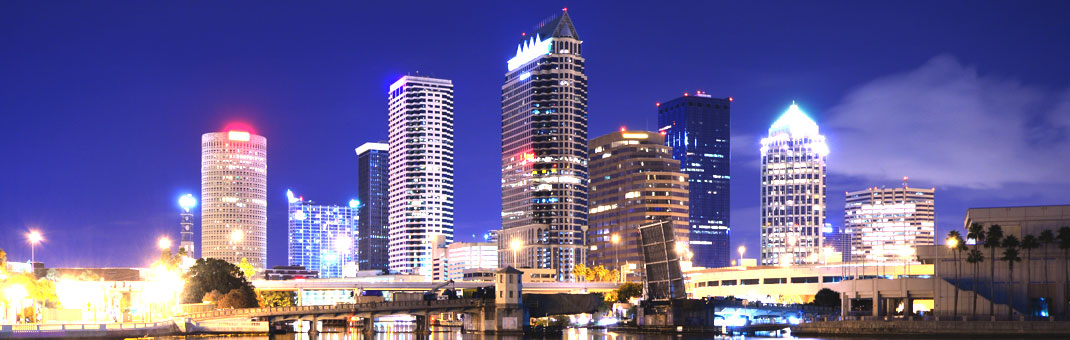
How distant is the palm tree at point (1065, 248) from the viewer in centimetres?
13375

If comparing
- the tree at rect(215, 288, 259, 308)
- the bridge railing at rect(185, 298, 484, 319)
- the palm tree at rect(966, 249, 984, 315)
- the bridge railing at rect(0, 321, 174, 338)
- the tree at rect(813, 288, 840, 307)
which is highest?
the palm tree at rect(966, 249, 984, 315)

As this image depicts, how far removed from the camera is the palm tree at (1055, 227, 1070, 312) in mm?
133750

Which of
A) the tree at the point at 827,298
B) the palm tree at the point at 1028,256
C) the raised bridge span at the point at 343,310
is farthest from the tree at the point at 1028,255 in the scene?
the raised bridge span at the point at 343,310

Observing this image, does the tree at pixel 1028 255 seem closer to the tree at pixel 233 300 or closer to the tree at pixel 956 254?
the tree at pixel 956 254

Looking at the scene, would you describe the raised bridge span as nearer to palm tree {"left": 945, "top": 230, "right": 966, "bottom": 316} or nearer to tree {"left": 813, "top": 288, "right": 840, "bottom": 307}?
palm tree {"left": 945, "top": 230, "right": 966, "bottom": 316}

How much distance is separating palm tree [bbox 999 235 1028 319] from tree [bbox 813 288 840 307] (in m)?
47.2

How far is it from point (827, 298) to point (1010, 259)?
51996mm

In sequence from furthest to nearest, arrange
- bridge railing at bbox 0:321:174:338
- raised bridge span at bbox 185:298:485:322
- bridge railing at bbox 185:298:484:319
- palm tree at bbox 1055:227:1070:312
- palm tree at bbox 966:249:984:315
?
raised bridge span at bbox 185:298:485:322 < bridge railing at bbox 185:298:484:319 < palm tree at bbox 966:249:984:315 < palm tree at bbox 1055:227:1070:312 < bridge railing at bbox 0:321:174:338

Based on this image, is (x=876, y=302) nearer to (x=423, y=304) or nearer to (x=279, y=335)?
(x=423, y=304)

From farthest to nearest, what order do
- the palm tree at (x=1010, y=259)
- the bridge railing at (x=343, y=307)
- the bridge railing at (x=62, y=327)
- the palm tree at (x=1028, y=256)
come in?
the bridge railing at (x=343, y=307)
the palm tree at (x=1028, y=256)
the palm tree at (x=1010, y=259)
the bridge railing at (x=62, y=327)

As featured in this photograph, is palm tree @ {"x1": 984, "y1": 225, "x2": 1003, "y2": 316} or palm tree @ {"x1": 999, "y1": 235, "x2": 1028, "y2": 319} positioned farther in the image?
palm tree @ {"x1": 984, "y1": 225, "x2": 1003, "y2": 316}

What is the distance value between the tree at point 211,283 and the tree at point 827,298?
94981 mm

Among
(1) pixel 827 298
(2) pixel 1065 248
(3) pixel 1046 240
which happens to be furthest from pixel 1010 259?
(1) pixel 827 298

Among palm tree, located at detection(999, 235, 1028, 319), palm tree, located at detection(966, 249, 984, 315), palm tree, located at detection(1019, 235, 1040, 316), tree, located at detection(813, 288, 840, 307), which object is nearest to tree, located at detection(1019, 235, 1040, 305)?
palm tree, located at detection(1019, 235, 1040, 316)
